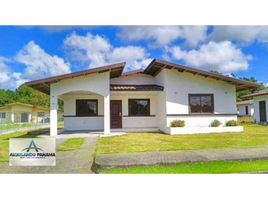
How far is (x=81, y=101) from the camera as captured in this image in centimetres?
1686

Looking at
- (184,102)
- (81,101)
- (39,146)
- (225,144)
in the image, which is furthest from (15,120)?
(225,144)

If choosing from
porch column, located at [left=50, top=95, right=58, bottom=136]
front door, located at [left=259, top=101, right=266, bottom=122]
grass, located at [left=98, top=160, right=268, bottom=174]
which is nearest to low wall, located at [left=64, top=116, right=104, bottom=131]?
porch column, located at [left=50, top=95, right=58, bottom=136]

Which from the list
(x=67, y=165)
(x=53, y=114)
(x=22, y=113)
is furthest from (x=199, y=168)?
(x=22, y=113)

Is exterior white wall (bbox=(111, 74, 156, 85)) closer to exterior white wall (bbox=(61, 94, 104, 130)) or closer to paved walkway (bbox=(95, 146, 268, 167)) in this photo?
exterior white wall (bbox=(61, 94, 104, 130))

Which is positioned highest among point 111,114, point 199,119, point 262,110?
point 262,110

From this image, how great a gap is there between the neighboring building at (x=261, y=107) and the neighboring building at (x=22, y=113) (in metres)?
19.2

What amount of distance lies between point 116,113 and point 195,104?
15.0 feet

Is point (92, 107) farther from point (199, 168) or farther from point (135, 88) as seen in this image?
point (199, 168)

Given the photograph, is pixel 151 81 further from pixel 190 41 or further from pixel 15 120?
pixel 15 120

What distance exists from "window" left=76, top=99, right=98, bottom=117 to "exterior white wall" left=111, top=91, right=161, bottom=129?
4.30 feet

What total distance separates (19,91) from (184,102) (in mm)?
21090

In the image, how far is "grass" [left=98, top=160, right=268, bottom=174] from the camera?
268 inches

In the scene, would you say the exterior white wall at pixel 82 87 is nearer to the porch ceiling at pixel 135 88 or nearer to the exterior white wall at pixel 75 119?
the porch ceiling at pixel 135 88

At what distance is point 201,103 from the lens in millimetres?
15070
